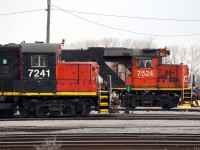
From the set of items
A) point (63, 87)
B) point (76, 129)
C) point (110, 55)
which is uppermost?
point (110, 55)

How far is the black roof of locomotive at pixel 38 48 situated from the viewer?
21.2 meters

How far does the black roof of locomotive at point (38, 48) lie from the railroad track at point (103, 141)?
700 centimetres

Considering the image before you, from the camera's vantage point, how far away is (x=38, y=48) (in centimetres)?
2120

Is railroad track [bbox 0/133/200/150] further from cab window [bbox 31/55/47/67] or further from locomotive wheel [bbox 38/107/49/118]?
locomotive wheel [bbox 38/107/49/118]

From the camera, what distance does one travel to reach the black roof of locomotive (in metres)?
21.2

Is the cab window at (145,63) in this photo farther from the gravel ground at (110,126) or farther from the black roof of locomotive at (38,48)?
the gravel ground at (110,126)

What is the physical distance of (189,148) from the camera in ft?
41.9

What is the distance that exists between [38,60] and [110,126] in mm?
5298

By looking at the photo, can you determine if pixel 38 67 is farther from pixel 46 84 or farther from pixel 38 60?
pixel 46 84

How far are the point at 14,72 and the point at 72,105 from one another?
3.17 meters

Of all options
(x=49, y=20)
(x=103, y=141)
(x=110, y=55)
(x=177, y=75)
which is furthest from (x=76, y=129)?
(x=49, y=20)

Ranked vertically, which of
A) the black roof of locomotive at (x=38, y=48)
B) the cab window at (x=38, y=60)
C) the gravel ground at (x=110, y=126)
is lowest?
the gravel ground at (x=110, y=126)

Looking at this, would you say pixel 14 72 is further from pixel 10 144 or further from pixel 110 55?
pixel 10 144

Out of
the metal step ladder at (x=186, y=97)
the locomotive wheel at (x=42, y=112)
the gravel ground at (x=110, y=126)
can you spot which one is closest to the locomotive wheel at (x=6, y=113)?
the locomotive wheel at (x=42, y=112)
